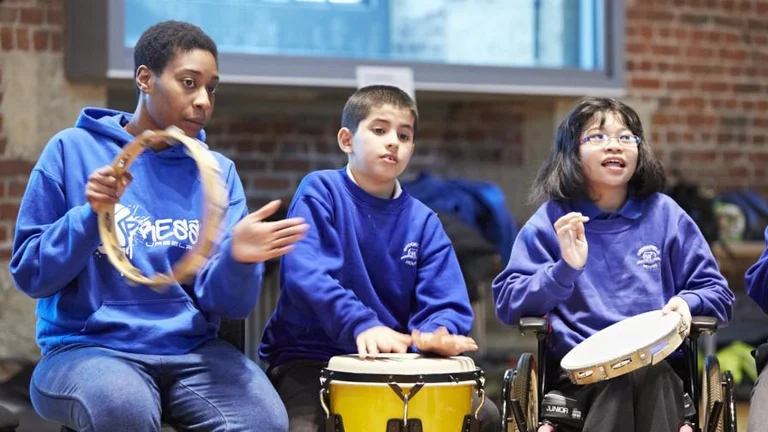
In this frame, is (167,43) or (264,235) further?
(167,43)

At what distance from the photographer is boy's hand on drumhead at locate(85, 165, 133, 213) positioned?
2303 millimetres

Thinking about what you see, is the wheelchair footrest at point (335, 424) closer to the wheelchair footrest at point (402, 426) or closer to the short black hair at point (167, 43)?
the wheelchair footrest at point (402, 426)

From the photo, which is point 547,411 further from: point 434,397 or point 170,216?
point 170,216

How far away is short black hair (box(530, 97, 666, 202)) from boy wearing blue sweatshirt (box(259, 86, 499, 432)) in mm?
344

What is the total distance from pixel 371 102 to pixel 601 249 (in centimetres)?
71

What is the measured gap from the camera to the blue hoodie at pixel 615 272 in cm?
278

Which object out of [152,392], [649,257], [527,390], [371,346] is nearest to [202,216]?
[152,392]

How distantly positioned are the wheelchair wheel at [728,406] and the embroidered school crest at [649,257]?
14.5 inches

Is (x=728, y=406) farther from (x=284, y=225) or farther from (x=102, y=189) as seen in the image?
(x=102, y=189)

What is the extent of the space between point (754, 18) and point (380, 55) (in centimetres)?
247

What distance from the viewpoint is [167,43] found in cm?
266

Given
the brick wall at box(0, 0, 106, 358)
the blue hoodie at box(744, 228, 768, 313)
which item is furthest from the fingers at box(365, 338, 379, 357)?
the brick wall at box(0, 0, 106, 358)

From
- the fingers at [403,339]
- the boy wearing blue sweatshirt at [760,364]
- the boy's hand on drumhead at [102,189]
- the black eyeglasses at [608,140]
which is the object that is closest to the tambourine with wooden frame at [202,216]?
the boy's hand on drumhead at [102,189]

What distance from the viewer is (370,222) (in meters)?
2.83
